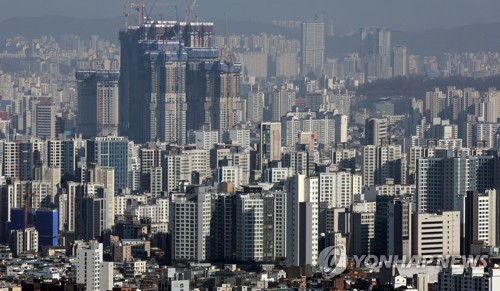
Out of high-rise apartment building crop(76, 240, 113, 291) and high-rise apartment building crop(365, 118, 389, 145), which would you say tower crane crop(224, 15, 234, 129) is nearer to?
high-rise apartment building crop(365, 118, 389, 145)

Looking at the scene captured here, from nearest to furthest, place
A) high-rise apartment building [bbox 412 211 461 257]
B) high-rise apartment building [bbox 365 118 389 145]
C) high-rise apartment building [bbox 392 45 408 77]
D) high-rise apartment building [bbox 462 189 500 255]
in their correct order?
high-rise apartment building [bbox 412 211 461 257] < high-rise apartment building [bbox 462 189 500 255] < high-rise apartment building [bbox 365 118 389 145] < high-rise apartment building [bbox 392 45 408 77]

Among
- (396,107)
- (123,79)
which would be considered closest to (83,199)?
(396,107)

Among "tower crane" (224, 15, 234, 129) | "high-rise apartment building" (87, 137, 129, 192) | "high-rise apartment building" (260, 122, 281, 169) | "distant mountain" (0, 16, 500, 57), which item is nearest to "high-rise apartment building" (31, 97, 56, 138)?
"distant mountain" (0, 16, 500, 57)

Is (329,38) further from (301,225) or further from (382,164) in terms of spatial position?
(301,225)

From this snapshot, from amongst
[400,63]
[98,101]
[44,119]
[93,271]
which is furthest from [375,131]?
[93,271]

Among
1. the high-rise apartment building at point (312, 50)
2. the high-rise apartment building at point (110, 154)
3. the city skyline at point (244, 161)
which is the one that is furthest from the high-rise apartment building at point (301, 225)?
the high-rise apartment building at point (312, 50)

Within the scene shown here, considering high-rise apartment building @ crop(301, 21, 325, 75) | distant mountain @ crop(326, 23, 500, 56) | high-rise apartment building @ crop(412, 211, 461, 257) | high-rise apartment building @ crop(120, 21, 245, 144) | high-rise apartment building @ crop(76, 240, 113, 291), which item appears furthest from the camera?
high-rise apartment building @ crop(301, 21, 325, 75)

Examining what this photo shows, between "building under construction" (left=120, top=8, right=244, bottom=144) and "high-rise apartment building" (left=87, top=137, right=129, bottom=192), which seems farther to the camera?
"building under construction" (left=120, top=8, right=244, bottom=144)
